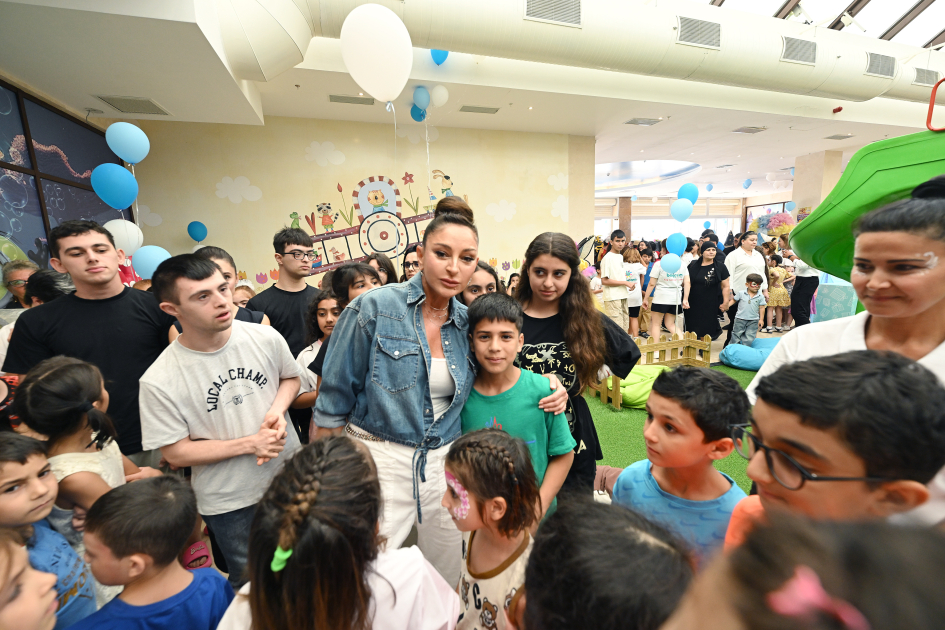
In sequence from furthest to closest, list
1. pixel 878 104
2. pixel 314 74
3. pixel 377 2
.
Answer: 1. pixel 878 104
2. pixel 314 74
3. pixel 377 2

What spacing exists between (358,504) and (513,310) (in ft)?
2.91

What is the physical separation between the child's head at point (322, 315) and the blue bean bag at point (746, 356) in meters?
4.81

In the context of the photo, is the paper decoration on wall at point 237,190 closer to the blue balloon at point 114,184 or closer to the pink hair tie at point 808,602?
the blue balloon at point 114,184

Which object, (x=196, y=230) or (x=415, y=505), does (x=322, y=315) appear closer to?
(x=415, y=505)

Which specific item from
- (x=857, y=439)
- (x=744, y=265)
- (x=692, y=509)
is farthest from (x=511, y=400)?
(x=744, y=265)

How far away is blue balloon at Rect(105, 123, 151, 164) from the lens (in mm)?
3703

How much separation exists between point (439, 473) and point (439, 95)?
205 inches

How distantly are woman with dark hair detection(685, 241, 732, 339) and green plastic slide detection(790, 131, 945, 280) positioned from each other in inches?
154

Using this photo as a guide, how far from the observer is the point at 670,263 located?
5512 millimetres

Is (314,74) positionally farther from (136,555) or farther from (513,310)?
(136,555)

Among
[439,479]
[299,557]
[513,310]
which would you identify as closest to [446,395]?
[439,479]

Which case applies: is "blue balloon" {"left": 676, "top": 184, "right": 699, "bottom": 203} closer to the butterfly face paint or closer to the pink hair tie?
the butterfly face paint

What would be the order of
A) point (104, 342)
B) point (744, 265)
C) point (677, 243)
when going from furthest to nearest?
point (677, 243), point (744, 265), point (104, 342)

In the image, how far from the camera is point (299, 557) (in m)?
0.77
